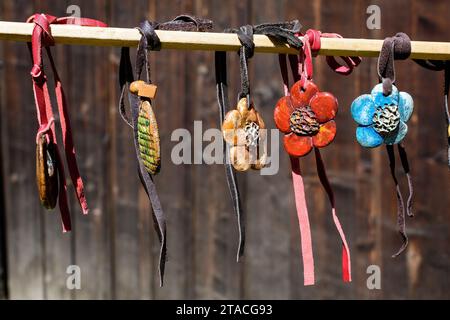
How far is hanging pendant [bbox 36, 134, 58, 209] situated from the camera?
0.77 m

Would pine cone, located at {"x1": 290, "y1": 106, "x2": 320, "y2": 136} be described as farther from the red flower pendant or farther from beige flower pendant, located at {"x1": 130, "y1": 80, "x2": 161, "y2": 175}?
beige flower pendant, located at {"x1": 130, "y1": 80, "x2": 161, "y2": 175}

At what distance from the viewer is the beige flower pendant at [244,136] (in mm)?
810

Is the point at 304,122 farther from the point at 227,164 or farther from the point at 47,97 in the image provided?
the point at 47,97

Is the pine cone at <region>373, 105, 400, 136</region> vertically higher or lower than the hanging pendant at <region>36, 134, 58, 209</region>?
higher

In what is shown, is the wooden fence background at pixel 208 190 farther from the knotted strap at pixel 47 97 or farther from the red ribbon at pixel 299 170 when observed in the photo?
the knotted strap at pixel 47 97

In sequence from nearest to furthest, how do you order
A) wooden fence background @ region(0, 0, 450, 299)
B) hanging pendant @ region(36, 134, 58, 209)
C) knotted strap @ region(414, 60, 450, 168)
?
hanging pendant @ region(36, 134, 58, 209)
knotted strap @ region(414, 60, 450, 168)
wooden fence background @ region(0, 0, 450, 299)

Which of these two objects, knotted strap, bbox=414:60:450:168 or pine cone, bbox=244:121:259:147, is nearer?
pine cone, bbox=244:121:259:147

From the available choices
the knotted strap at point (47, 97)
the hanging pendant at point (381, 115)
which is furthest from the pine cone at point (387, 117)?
the knotted strap at point (47, 97)

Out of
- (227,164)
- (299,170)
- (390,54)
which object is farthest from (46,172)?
(390,54)

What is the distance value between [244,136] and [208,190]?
1.02m

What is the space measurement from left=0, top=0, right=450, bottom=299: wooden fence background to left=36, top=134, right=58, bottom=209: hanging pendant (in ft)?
2.67

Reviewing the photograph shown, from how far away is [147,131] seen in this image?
0.78 metres

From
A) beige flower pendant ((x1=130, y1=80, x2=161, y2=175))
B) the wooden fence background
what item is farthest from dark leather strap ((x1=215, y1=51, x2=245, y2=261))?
the wooden fence background

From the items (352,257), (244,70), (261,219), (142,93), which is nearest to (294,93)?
(244,70)
